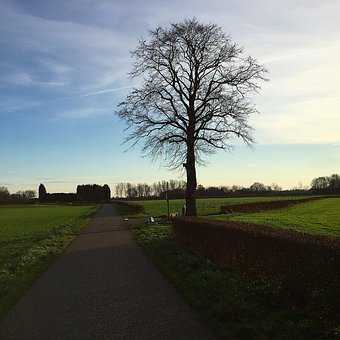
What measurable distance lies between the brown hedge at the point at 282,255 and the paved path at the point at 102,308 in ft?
5.67

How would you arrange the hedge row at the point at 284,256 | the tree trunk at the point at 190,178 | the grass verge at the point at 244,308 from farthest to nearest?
the tree trunk at the point at 190,178 < the hedge row at the point at 284,256 < the grass verge at the point at 244,308

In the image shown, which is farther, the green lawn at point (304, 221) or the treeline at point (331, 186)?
the treeline at point (331, 186)

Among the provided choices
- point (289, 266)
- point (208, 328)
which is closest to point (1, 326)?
point (208, 328)

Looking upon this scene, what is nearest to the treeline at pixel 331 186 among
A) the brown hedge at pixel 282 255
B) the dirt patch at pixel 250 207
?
the dirt patch at pixel 250 207

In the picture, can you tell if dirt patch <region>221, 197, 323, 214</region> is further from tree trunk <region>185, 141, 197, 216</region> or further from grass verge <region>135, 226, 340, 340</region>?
grass verge <region>135, 226, 340, 340</region>

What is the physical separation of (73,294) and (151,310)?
2.52 m

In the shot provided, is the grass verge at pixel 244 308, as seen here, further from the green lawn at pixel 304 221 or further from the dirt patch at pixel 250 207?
the dirt patch at pixel 250 207

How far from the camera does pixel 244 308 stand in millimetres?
8195

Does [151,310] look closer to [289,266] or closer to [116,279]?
[289,266]

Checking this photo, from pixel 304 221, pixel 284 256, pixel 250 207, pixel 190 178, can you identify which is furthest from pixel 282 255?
pixel 250 207

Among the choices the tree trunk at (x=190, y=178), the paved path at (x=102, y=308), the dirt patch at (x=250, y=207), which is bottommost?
the paved path at (x=102, y=308)

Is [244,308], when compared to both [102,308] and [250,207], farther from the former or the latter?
[250,207]

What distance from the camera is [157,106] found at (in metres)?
36.2

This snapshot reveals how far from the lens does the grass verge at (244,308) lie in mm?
6766
